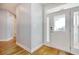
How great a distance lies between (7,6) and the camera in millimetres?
1663

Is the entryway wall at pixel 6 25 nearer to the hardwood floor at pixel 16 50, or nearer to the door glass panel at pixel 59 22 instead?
the hardwood floor at pixel 16 50

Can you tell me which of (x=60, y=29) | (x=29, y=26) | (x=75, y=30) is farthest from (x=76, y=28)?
(x=29, y=26)

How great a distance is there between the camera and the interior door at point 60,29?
165cm

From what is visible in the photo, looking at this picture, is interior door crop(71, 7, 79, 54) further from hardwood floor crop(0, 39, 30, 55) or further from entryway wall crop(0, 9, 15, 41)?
entryway wall crop(0, 9, 15, 41)

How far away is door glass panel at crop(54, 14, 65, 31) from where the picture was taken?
5.43 ft

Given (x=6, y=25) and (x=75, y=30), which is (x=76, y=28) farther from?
(x=6, y=25)

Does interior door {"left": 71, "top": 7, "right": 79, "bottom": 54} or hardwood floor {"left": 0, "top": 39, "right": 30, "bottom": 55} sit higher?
interior door {"left": 71, "top": 7, "right": 79, "bottom": 54}

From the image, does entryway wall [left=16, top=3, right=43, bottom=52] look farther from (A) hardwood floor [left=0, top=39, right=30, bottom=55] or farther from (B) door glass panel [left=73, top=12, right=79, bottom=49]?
(B) door glass panel [left=73, top=12, right=79, bottom=49]

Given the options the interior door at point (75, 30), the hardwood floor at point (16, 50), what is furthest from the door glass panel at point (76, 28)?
the hardwood floor at point (16, 50)

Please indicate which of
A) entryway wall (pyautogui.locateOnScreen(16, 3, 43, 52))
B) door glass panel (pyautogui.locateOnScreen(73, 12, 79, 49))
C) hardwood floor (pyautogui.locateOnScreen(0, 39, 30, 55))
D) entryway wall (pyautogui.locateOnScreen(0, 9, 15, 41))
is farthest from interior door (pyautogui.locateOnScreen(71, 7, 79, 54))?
entryway wall (pyautogui.locateOnScreen(0, 9, 15, 41))

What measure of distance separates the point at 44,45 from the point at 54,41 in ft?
0.58

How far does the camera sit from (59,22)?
167 cm

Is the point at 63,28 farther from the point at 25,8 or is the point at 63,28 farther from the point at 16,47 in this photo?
the point at 16,47

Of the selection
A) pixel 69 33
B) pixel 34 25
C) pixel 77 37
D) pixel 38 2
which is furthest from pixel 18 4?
pixel 77 37
